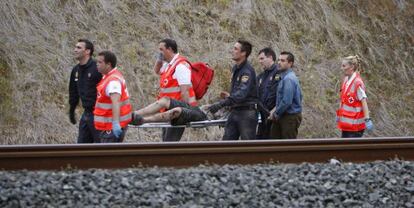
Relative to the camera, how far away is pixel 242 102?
12930 mm

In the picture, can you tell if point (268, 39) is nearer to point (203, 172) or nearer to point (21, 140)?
point (21, 140)

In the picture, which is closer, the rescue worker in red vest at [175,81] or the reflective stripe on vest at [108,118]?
the reflective stripe on vest at [108,118]

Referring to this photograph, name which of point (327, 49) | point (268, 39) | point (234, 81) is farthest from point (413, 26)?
point (234, 81)

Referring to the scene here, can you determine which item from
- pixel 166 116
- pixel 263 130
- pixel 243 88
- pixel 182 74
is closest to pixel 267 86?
pixel 263 130

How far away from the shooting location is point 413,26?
19.9 metres

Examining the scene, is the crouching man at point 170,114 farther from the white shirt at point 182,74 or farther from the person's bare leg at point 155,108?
the white shirt at point 182,74

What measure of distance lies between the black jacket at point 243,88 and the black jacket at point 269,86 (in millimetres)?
852

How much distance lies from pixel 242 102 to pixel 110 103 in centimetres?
205

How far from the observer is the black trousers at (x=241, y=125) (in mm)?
12914

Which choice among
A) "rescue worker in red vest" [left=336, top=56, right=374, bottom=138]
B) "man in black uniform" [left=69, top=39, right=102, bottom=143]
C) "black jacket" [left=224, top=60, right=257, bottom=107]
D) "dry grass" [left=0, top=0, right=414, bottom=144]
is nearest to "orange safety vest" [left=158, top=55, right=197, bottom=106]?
"black jacket" [left=224, top=60, right=257, bottom=107]

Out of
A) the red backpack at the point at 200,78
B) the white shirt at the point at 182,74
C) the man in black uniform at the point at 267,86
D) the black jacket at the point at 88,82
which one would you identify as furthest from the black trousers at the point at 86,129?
the man in black uniform at the point at 267,86

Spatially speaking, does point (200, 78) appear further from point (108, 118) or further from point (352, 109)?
point (352, 109)

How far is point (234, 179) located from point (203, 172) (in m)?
0.39

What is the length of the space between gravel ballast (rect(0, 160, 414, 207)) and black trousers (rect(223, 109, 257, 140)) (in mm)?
2673
